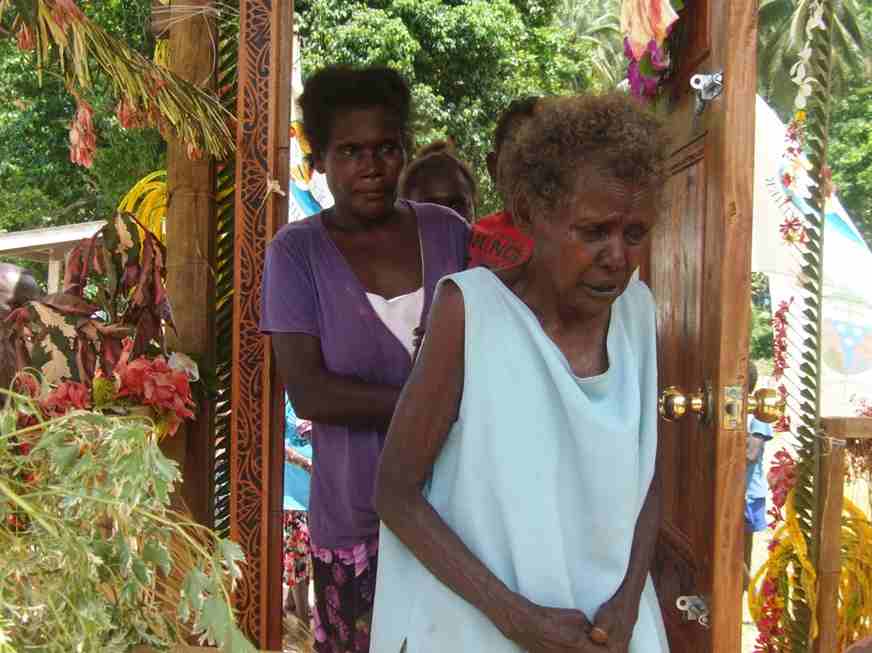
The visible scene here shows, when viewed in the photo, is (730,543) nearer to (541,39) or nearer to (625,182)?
(625,182)

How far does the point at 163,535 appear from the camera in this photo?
3.74ft

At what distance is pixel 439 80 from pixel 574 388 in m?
12.3

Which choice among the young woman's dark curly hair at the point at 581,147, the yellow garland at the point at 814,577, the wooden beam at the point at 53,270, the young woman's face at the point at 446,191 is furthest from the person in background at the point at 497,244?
the wooden beam at the point at 53,270

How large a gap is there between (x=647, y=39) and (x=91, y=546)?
6.24 feet

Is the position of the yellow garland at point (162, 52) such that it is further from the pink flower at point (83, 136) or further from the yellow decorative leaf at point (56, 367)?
the yellow decorative leaf at point (56, 367)

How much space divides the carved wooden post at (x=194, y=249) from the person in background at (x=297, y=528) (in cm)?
147

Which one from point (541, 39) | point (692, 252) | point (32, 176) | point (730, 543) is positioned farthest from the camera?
point (541, 39)

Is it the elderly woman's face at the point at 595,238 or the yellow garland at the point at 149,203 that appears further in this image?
Result: the yellow garland at the point at 149,203

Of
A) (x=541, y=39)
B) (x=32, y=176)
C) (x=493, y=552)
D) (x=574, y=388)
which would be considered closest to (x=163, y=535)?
(x=493, y=552)

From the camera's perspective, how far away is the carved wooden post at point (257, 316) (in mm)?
2941

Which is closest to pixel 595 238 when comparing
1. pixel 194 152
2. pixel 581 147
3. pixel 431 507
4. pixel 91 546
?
pixel 581 147

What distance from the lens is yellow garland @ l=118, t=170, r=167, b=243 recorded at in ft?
11.2

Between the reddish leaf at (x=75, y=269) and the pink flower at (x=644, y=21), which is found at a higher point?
the pink flower at (x=644, y=21)

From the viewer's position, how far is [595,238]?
149 centimetres
